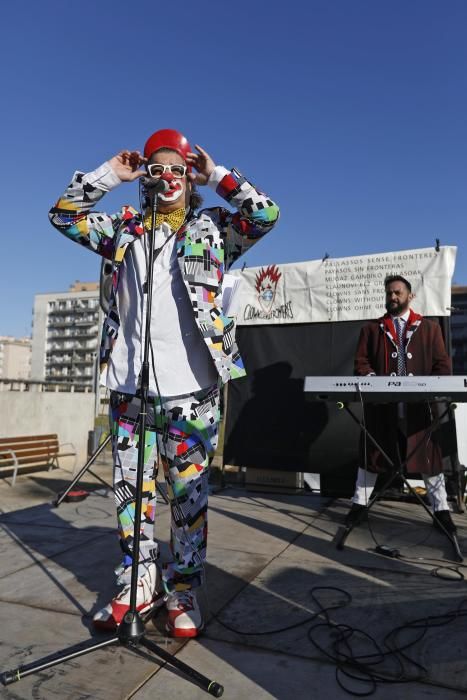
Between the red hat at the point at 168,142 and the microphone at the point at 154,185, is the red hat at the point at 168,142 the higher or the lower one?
the higher one

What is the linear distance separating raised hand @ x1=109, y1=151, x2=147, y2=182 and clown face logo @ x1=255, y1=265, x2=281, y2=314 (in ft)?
12.3

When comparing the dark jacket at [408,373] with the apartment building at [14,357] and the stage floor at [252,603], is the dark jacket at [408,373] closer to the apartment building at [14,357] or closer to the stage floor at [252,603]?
the stage floor at [252,603]

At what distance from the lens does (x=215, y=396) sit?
221cm

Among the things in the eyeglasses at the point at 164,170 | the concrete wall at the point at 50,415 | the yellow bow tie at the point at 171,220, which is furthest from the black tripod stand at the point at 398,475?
the concrete wall at the point at 50,415

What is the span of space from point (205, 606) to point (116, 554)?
0.99 m

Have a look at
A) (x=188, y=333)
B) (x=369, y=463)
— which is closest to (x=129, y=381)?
(x=188, y=333)

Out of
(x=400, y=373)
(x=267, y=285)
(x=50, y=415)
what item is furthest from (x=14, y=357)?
(x=400, y=373)

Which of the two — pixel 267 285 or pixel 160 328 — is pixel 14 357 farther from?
pixel 160 328

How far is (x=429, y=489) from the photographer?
3586mm

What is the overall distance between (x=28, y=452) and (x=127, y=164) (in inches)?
287

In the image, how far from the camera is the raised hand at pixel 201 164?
2230 millimetres

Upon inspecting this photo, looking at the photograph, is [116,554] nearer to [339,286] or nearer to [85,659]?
[85,659]

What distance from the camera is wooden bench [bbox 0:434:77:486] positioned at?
8.00 metres

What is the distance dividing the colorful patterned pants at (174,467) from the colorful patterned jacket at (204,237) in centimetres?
21
